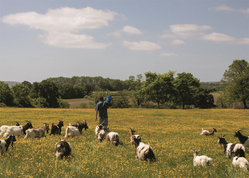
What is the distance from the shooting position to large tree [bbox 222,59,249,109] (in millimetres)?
62938

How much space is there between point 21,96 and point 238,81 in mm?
80924

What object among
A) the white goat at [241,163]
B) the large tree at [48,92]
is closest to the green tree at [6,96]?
the large tree at [48,92]

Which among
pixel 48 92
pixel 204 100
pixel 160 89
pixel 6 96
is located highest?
pixel 160 89

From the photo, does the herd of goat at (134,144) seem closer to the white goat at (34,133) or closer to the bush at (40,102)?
the white goat at (34,133)

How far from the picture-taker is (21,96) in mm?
75188

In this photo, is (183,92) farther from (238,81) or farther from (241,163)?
(241,163)

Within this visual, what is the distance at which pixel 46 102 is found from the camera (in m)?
81.4

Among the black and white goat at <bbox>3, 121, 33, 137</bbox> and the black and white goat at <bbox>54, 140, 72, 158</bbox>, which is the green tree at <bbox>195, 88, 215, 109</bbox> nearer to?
the black and white goat at <bbox>3, 121, 33, 137</bbox>

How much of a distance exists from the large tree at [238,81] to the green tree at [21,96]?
73.2 m

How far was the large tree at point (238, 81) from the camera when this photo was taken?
206 ft

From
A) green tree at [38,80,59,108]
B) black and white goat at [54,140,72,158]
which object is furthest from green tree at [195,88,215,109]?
black and white goat at [54,140,72,158]

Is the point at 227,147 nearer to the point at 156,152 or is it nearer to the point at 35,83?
the point at 156,152

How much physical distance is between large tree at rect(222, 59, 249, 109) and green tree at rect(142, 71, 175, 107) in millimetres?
20038

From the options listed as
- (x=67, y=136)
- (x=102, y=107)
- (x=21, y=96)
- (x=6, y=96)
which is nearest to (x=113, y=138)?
(x=102, y=107)
